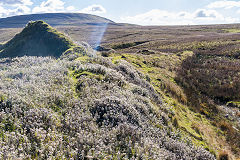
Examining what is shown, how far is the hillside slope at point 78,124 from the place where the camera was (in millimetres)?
3937

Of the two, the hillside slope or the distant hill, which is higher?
the distant hill

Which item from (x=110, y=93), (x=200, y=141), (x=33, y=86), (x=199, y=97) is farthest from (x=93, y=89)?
(x=199, y=97)

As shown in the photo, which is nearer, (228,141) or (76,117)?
(76,117)

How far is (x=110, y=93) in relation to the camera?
24.1ft

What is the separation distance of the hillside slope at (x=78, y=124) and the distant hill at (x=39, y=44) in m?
7.89

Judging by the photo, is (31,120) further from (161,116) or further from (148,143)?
(161,116)

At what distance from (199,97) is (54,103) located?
13.6m

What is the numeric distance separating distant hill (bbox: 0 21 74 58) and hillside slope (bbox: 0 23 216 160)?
7.89 m

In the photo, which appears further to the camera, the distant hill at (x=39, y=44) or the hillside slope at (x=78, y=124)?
the distant hill at (x=39, y=44)

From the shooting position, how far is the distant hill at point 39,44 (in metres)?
15.8

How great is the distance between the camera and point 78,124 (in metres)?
4.91

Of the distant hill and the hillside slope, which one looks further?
the distant hill

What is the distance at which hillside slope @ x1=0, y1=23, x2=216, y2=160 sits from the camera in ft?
12.9

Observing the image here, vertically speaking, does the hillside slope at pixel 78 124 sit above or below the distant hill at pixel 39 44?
below
